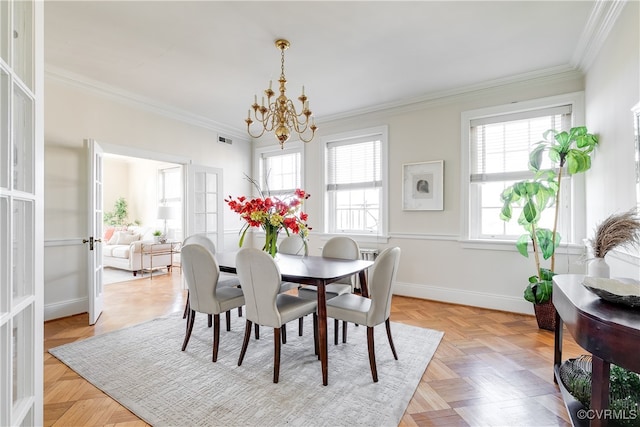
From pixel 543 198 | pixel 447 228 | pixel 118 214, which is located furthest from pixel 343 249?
pixel 118 214

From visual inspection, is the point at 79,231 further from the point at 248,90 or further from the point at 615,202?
the point at 615,202

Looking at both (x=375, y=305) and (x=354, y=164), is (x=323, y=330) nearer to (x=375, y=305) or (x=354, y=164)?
(x=375, y=305)

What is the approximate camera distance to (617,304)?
1352mm

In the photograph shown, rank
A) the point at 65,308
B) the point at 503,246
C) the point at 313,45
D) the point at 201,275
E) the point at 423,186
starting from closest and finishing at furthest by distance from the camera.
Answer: the point at 201,275
the point at 313,45
the point at 65,308
the point at 503,246
the point at 423,186

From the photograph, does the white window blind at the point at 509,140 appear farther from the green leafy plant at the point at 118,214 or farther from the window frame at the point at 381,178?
the green leafy plant at the point at 118,214

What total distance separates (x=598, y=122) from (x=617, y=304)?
2.20 metres

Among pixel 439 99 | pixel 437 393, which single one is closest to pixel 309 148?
pixel 439 99

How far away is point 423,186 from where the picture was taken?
4.10m

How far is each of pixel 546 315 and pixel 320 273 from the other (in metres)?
2.44

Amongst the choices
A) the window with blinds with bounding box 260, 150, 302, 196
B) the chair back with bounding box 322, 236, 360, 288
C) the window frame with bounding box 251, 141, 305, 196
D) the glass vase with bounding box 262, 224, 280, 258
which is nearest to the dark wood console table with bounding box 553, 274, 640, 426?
the chair back with bounding box 322, 236, 360, 288

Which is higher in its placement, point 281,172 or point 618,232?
point 281,172

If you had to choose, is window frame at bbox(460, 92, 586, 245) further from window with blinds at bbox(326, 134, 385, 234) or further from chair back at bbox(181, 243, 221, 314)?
chair back at bbox(181, 243, 221, 314)

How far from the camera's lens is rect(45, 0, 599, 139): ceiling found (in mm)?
2350

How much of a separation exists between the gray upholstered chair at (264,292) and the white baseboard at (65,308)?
259 cm
